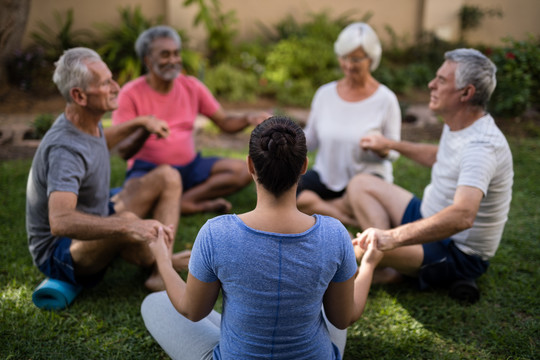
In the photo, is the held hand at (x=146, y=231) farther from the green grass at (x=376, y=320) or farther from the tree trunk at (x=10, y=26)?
the tree trunk at (x=10, y=26)

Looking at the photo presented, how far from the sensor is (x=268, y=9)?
9203mm

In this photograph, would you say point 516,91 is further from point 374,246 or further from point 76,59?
point 76,59

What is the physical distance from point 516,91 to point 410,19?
446cm

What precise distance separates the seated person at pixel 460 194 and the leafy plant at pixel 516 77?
11.2 feet

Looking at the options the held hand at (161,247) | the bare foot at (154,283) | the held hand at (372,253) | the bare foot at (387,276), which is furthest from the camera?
the bare foot at (387,276)

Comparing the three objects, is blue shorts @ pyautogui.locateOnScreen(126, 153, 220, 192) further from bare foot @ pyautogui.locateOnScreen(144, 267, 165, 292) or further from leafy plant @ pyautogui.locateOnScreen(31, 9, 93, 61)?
leafy plant @ pyautogui.locateOnScreen(31, 9, 93, 61)

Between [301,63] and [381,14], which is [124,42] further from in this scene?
[381,14]

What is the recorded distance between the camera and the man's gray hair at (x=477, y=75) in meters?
2.68

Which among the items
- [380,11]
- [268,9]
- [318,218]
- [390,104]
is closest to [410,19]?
[380,11]

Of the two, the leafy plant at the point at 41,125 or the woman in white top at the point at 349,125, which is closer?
the woman in white top at the point at 349,125

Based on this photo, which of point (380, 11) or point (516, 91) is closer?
point (516, 91)

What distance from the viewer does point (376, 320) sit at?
→ 279 cm

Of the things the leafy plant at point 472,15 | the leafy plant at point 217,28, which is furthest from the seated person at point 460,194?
the leafy plant at point 472,15

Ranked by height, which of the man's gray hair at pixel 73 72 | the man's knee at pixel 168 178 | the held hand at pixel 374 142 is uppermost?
the man's gray hair at pixel 73 72
